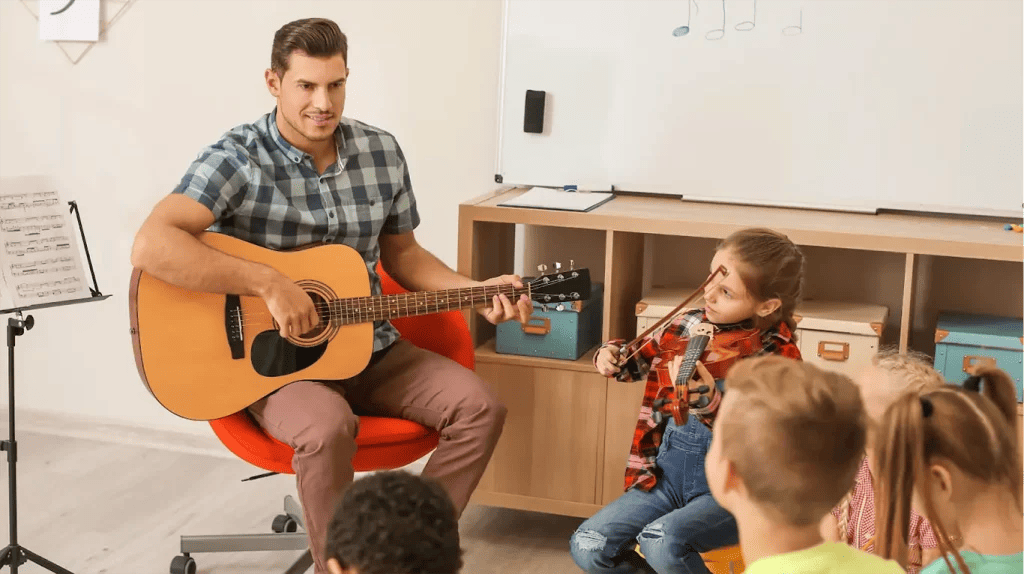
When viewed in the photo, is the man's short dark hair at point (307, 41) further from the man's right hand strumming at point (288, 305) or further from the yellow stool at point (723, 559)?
the yellow stool at point (723, 559)

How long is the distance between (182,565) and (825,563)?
1.75 m

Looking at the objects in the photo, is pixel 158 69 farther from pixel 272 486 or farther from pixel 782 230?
pixel 782 230

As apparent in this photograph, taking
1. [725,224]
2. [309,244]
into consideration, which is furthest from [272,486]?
[725,224]

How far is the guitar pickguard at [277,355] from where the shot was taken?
7.47ft

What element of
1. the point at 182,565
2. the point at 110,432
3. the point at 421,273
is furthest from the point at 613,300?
the point at 110,432

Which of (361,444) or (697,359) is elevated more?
(697,359)

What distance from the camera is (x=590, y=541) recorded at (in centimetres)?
208

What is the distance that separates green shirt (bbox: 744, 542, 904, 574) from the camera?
4.17 ft

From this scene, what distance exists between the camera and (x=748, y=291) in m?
2.04

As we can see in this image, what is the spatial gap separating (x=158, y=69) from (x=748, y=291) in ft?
6.77

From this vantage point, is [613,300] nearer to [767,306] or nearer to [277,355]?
[767,306]

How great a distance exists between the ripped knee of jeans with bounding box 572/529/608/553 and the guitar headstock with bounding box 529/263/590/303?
0.52 metres

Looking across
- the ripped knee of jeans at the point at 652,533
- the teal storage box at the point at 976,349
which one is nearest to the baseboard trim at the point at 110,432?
the ripped knee of jeans at the point at 652,533

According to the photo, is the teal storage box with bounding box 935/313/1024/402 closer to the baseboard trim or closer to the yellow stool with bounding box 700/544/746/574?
the yellow stool with bounding box 700/544/746/574
